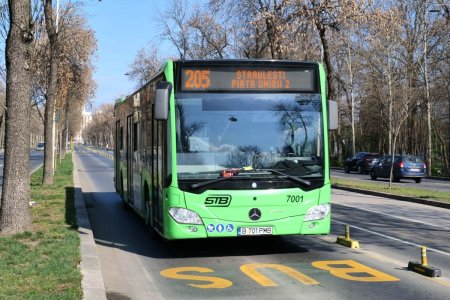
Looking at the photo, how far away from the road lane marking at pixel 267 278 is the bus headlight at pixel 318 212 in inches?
36.5

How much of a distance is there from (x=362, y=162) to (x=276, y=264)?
123ft

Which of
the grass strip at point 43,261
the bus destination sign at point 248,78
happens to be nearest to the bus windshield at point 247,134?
the bus destination sign at point 248,78

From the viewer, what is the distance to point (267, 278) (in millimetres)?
7465

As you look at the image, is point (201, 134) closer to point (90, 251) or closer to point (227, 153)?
point (227, 153)

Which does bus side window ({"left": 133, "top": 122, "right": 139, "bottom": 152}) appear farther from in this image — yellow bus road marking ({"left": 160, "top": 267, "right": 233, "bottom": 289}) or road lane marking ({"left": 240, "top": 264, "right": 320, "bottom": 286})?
road lane marking ({"left": 240, "top": 264, "right": 320, "bottom": 286})

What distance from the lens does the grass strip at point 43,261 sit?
6.13 metres

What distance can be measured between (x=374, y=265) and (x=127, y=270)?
3.42m

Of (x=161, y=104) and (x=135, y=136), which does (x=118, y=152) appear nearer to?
(x=135, y=136)

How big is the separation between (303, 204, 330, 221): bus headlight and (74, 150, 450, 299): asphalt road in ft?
1.98

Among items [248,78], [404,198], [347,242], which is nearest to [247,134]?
[248,78]

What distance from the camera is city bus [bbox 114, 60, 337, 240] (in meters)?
8.41

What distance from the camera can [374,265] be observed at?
833cm

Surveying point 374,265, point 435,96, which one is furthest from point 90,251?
point 435,96

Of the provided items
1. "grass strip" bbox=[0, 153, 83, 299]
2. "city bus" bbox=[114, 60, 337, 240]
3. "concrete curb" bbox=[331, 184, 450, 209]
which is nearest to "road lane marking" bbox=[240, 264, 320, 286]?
"city bus" bbox=[114, 60, 337, 240]
